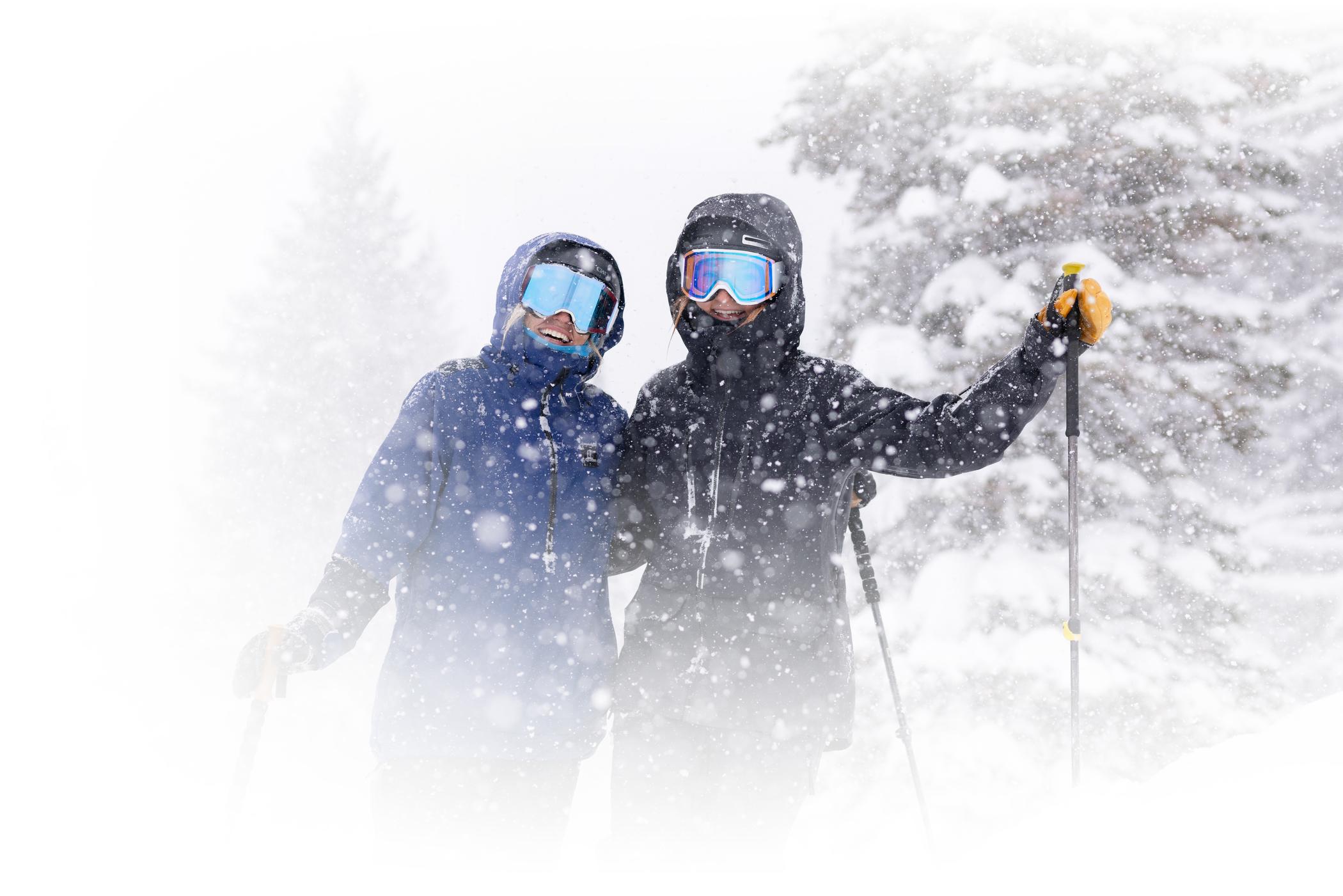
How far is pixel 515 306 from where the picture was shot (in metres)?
3.62

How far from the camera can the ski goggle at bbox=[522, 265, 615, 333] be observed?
11.9 ft

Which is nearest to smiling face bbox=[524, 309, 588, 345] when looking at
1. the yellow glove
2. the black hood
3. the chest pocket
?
the chest pocket

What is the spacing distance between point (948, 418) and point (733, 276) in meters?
1.11

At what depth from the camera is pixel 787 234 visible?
3.86 meters

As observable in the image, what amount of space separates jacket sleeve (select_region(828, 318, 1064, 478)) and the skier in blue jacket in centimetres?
113

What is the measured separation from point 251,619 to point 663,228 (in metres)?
15.4

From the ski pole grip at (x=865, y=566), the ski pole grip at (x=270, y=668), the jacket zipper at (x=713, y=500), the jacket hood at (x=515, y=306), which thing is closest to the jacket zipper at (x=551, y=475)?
the jacket hood at (x=515, y=306)

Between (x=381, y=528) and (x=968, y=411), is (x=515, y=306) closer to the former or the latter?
(x=381, y=528)

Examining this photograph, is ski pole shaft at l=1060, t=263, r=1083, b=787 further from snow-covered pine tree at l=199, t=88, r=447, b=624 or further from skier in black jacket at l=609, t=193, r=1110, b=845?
snow-covered pine tree at l=199, t=88, r=447, b=624

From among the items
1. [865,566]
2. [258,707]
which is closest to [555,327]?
[258,707]

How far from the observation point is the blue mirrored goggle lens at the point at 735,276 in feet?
12.2

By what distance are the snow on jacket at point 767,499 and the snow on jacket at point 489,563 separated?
0.30 m

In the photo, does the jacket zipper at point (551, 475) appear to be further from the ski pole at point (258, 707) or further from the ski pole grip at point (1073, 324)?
the ski pole grip at point (1073, 324)

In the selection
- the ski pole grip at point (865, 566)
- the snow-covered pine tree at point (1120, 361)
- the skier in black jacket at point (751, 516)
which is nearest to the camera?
the skier in black jacket at point (751, 516)
